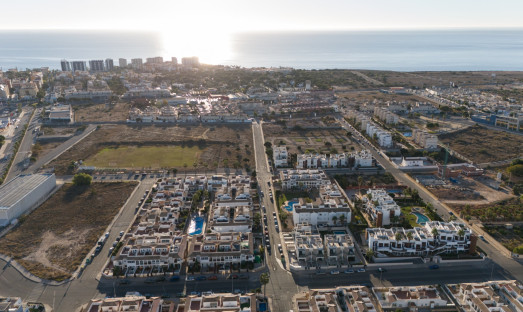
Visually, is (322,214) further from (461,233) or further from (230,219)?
(461,233)

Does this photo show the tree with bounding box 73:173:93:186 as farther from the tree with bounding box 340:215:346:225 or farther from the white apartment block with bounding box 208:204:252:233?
the tree with bounding box 340:215:346:225

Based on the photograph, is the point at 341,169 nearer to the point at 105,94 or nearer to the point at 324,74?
the point at 105,94

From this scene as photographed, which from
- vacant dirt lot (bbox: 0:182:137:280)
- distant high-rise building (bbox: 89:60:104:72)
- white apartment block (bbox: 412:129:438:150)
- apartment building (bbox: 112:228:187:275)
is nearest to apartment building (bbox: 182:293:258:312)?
apartment building (bbox: 112:228:187:275)

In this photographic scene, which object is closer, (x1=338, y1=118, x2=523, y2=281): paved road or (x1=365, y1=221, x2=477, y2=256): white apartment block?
(x1=338, y1=118, x2=523, y2=281): paved road

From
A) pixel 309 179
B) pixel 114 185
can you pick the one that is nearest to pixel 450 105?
pixel 309 179

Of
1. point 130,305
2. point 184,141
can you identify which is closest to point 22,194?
point 130,305

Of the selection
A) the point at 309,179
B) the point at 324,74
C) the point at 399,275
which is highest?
the point at 324,74
